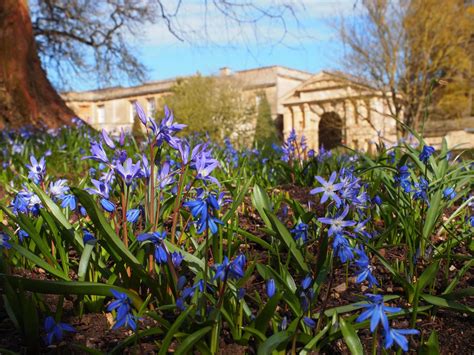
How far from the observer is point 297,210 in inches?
89.4

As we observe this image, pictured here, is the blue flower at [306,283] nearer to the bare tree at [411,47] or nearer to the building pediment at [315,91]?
the bare tree at [411,47]

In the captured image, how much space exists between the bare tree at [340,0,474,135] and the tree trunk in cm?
1048

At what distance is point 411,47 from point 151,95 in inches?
1179

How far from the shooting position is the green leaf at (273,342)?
1.33 meters

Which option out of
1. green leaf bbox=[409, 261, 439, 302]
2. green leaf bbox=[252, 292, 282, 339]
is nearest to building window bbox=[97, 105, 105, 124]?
green leaf bbox=[409, 261, 439, 302]

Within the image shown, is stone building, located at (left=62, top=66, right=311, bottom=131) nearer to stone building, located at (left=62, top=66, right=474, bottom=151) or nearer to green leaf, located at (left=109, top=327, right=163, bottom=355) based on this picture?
stone building, located at (left=62, top=66, right=474, bottom=151)

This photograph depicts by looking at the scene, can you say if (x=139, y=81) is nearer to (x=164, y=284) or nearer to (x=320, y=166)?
(x=320, y=166)

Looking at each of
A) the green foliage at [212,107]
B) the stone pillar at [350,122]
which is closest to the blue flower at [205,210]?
the stone pillar at [350,122]

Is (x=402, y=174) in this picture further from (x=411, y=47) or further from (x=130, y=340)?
(x=411, y=47)

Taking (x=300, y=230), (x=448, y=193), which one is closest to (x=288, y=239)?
(x=300, y=230)

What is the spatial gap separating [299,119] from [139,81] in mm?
19870

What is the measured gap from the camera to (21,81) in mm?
7598

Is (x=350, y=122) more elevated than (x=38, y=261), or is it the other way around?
(x=350, y=122)

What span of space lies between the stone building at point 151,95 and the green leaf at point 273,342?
28.3 meters
